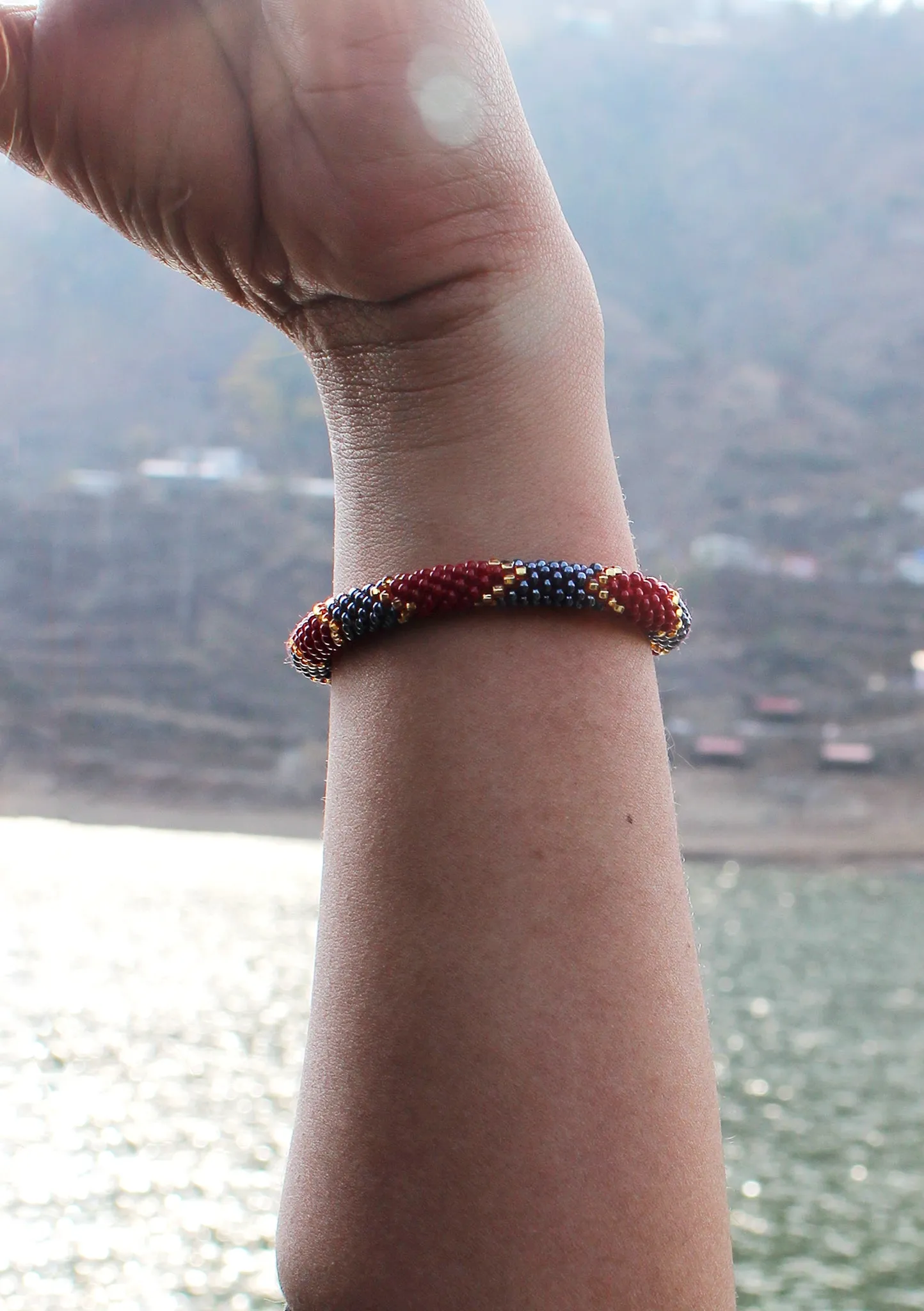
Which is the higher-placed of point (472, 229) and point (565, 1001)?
point (472, 229)

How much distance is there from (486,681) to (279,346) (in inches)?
1903

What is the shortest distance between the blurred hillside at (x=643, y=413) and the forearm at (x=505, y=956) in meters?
30.8

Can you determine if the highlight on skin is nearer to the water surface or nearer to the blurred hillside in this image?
the water surface

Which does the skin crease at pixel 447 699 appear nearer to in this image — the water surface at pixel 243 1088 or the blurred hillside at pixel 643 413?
→ the water surface at pixel 243 1088

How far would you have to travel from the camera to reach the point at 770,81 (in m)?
61.3

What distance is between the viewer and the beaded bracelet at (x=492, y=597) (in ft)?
1.56

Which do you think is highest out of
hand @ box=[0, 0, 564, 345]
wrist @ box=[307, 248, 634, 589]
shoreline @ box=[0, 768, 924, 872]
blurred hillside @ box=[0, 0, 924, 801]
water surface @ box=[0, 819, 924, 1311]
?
blurred hillside @ box=[0, 0, 924, 801]

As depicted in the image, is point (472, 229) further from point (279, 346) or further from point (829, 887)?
point (279, 346)

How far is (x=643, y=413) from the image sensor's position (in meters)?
46.5

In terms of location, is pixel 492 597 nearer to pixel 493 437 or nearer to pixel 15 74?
pixel 493 437

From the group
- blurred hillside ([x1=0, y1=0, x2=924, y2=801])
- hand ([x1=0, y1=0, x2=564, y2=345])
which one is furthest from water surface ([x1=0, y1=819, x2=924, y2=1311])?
blurred hillside ([x1=0, y1=0, x2=924, y2=801])

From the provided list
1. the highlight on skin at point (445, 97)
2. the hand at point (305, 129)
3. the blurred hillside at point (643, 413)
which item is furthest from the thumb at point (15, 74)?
the blurred hillside at point (643, 413)

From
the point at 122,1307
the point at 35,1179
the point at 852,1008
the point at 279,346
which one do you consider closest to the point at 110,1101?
the point at 35,1179

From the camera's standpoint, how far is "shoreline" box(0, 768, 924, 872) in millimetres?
29984
